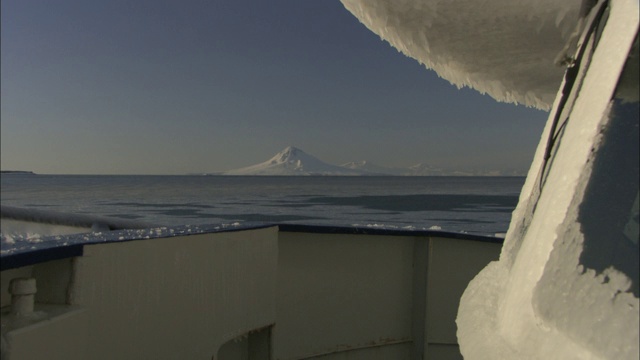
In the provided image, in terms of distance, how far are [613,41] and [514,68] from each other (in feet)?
2.99

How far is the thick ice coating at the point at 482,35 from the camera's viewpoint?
166 cm

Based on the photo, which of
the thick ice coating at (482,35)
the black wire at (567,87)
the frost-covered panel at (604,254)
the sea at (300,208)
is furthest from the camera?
the sea at (300,208)

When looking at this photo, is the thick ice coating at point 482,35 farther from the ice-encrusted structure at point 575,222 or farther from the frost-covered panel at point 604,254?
the frost-covered panel at point 604,254

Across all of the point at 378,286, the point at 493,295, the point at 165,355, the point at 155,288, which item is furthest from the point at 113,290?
the point at 378,286

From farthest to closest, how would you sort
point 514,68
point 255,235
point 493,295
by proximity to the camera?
point 255,235, point 514,68, point 493,295

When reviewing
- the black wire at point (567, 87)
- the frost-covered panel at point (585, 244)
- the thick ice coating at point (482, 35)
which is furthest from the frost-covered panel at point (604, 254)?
the thick ice coating at point (482, 35)

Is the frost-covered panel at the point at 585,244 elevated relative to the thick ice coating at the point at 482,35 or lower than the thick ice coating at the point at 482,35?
lower

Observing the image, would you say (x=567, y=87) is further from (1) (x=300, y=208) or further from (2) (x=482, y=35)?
(1) (x=300, y=208)

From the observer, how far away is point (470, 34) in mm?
1799

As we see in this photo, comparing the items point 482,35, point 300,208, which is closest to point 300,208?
point 300,208

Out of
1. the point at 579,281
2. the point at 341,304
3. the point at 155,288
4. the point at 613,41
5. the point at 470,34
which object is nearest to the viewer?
the point at 579,281

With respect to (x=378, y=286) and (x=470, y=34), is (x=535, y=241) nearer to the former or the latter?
(x=470, y=34)

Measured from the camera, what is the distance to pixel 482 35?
1.81m

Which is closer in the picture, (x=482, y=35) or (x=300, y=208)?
(x=482, y=35)
